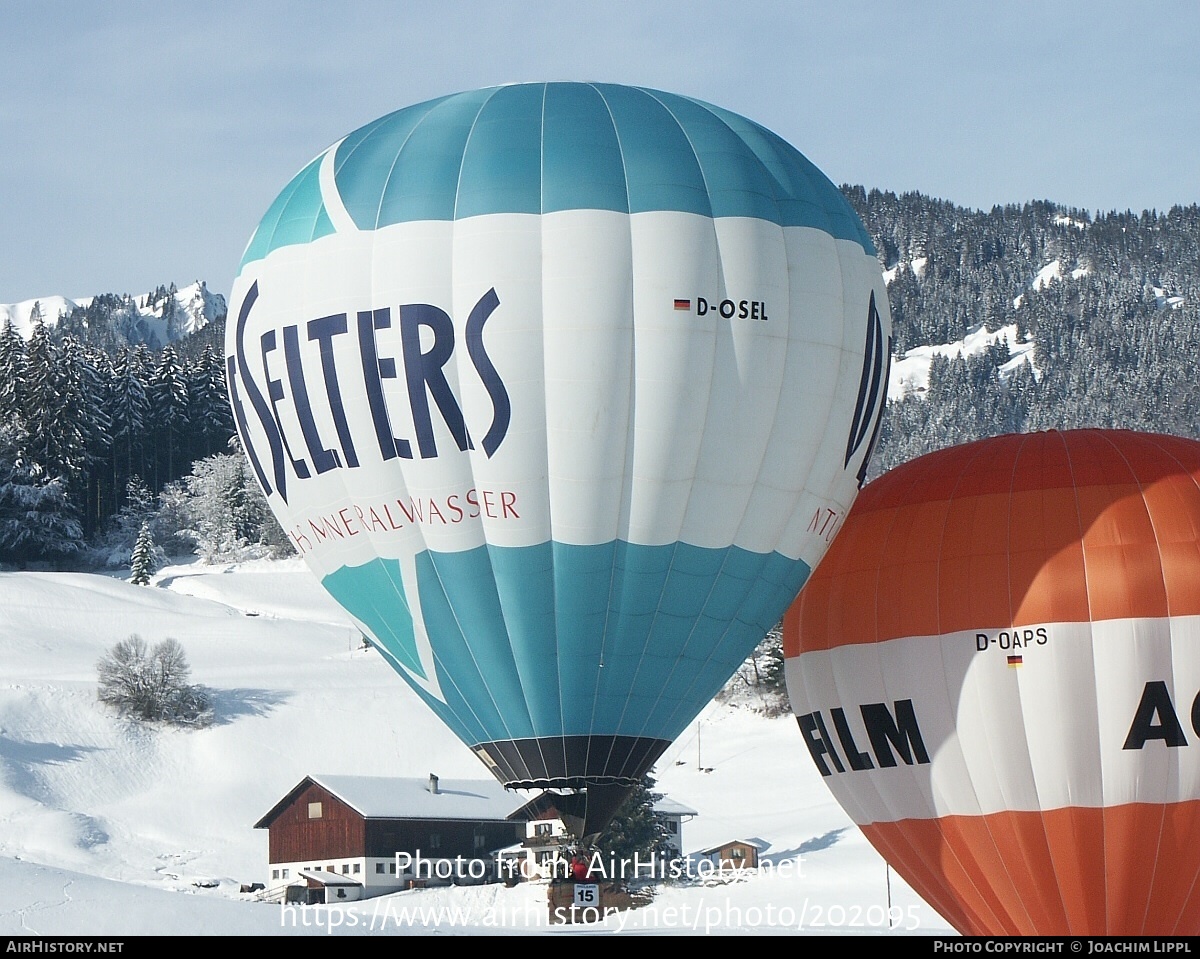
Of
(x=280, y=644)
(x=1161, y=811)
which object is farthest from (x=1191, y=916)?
(x=280, y=644)

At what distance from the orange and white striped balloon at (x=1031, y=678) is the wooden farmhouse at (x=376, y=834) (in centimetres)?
2844

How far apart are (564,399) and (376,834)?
32.5m

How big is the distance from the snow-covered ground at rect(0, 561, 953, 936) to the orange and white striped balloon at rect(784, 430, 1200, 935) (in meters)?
10.5

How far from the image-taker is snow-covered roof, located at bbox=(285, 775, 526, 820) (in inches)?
1853

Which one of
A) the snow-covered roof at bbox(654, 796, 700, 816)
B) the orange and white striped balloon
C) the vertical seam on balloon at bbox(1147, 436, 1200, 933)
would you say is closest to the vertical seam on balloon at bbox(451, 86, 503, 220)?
the orange and white striped balloon

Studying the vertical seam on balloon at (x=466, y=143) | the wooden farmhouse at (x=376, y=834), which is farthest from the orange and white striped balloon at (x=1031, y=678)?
the wooden farmhouse at (x=376, y=834)

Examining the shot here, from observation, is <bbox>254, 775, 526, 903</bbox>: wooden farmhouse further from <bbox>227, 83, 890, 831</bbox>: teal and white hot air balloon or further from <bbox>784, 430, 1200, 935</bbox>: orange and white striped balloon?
<bbox>227, 83, 890, 831</bbox>: teal and white hot air balloon

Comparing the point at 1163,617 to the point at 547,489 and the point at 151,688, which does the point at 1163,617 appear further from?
the point at 151,688

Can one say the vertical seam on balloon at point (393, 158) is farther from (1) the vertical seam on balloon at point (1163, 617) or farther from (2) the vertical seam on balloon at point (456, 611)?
(1) the vertical seam on balloon at point (1163, 617)

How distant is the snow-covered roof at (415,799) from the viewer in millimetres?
47062

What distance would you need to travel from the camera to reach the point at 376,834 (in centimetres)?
4656

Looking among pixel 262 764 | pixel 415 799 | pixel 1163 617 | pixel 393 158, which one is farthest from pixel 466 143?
pixel 262 764

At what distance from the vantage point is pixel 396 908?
3719cm

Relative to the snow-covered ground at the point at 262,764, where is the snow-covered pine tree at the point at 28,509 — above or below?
above
